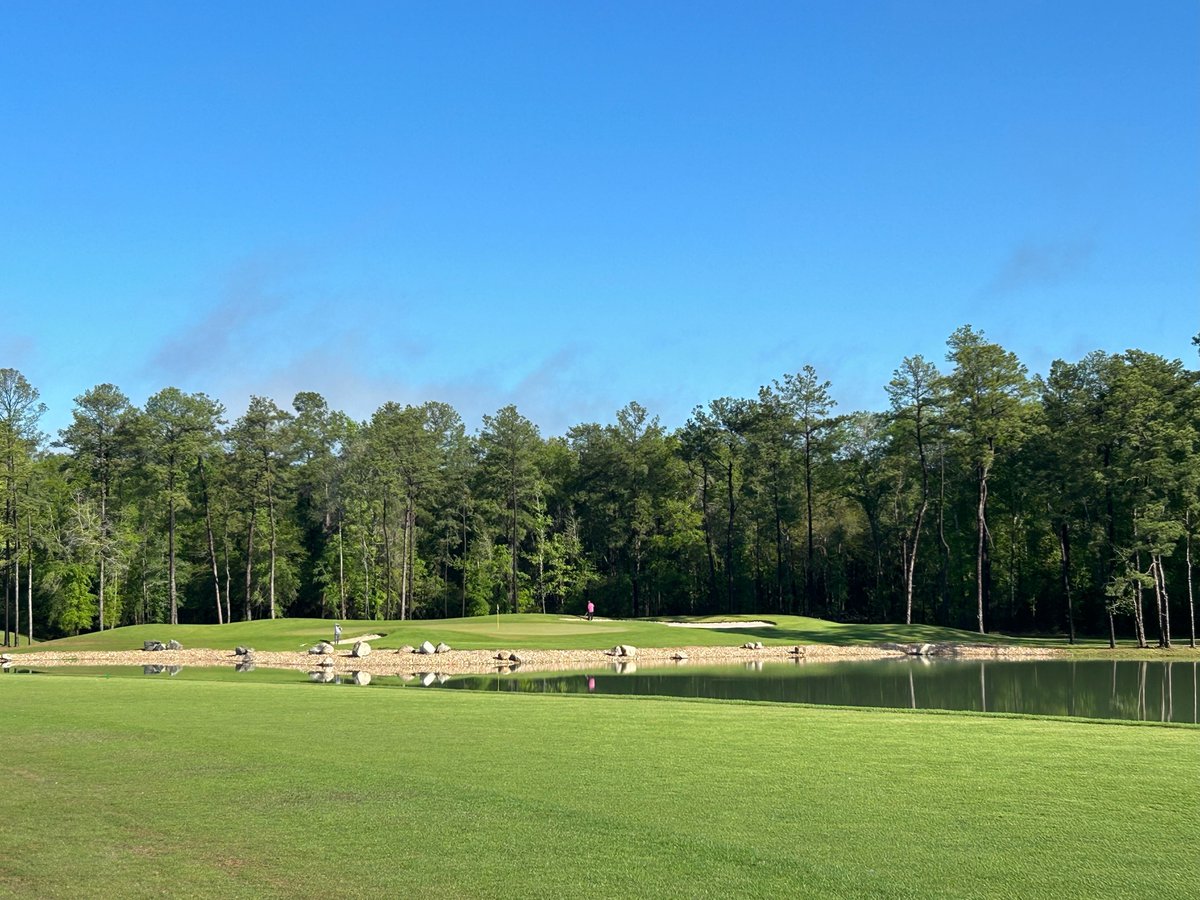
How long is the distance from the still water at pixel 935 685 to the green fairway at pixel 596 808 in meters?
9.02

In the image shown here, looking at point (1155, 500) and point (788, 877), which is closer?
point (788, 877)

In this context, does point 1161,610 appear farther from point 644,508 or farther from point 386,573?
point 386,573

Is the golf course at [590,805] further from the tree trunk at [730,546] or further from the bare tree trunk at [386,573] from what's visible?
the bare tree trunk at [386,573]

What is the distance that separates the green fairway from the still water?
29.6 ft

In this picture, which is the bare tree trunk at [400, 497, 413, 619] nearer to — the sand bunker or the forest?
the forest

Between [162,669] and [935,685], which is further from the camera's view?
[162,669]

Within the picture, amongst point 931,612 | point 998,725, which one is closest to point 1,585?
point 931,612

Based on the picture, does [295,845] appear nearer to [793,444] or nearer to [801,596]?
[793,444]

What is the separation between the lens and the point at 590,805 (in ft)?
29.3

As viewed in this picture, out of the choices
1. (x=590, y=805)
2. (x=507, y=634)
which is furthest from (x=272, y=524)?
Answer: (x=590, y=805)

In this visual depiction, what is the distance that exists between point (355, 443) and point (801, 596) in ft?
131

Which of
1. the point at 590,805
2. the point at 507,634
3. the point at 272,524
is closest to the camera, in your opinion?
the point at 590,805

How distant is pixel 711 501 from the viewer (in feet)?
270

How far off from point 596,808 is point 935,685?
2328 cm
